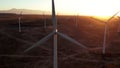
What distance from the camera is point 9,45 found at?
1933 inches

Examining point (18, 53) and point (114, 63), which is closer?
point (114, 63)

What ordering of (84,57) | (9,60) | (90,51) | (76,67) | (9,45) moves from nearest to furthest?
1. (76,67)
2. (9,60)
3. (84,57)
4. (90,51)
5. (9,45)

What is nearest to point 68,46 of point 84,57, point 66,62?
point 84,57

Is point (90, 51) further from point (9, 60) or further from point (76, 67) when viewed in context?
point (9, 60)

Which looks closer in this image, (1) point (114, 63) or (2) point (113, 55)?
(1) point (114, 63)

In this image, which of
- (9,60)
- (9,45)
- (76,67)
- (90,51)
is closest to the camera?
(76,67)

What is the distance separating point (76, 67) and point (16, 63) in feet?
28.6

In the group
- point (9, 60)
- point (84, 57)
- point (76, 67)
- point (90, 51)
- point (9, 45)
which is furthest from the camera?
point (9, 45)

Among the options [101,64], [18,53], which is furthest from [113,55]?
[18,53]

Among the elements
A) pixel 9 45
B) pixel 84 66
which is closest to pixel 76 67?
pixel 84 66

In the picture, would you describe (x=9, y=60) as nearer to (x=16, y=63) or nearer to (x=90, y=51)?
(x=16, y=63)

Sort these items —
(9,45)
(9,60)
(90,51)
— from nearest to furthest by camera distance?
(9,60)
(90,51)
(9,45)

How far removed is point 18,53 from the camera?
1674 inches

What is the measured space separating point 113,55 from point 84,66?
374 inches
